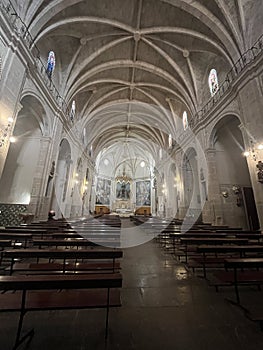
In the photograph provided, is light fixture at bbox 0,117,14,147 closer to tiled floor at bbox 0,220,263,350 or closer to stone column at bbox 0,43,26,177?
stone column at bbox 0,43,26,177

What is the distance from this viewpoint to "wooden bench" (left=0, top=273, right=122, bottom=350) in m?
1.48

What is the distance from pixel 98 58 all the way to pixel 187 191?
42.9 ft

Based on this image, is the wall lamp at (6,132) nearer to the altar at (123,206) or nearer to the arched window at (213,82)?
the arched window at (213,82)

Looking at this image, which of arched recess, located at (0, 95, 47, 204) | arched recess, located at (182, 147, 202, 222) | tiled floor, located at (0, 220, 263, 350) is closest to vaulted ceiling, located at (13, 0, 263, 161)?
arched recess, located at (0, 95, 47, 204)

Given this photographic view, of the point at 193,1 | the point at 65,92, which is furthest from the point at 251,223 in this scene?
the point at 65,92

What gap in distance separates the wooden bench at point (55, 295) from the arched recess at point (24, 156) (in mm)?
9108

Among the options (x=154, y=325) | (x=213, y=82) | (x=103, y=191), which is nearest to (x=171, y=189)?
(x=213, y=82)

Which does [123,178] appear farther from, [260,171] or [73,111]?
[260,171]

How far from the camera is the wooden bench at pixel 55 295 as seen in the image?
58.3 inches

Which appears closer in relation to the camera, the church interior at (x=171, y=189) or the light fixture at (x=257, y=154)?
the church interior at (x=171, y=189)

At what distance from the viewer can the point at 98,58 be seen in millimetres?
12023

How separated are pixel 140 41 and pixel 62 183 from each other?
478 inches

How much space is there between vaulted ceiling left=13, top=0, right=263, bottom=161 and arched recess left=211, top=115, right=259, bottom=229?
295 centimetres

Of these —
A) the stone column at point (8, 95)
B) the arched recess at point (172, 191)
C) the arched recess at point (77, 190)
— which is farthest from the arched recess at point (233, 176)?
the arched recess at point (77, 190)
